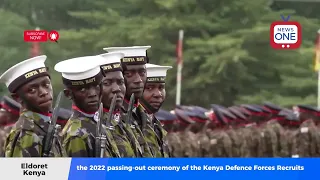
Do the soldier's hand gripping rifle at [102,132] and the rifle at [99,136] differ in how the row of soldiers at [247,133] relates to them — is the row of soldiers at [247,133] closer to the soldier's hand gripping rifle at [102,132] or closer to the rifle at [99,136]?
the soldier's hand gripping rifle at [102,132]

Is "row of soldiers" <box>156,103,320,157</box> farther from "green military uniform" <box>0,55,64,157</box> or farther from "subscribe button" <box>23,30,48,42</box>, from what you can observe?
"green military uniform" <box>0,55,64,157</box>

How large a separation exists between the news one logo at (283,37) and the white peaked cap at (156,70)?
2.46 feet

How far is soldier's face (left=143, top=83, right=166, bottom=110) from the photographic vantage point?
8383mm

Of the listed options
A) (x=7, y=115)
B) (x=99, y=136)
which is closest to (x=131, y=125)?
(x=99, y=136)

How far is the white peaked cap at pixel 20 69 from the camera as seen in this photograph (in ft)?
24.8

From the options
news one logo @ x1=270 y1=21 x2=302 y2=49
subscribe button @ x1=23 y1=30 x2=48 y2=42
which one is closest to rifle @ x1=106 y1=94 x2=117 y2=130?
subscribe button @ x1=23 y1=30 x2=48 y2=42

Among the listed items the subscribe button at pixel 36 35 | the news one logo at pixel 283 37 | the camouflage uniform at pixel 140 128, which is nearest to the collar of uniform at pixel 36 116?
the camouflage uniform at pixel 140 128

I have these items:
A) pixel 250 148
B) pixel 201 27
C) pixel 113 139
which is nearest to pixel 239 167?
pixel 113 139

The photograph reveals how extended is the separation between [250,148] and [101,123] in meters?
5.20

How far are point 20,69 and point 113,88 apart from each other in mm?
610

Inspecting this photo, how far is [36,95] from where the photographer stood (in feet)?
24.5

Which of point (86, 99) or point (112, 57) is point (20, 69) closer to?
point (86, 99)

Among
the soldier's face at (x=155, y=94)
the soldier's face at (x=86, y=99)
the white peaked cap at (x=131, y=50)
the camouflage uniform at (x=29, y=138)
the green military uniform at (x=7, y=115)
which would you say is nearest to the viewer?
the camouflage uniform at (x=29, y=138)
